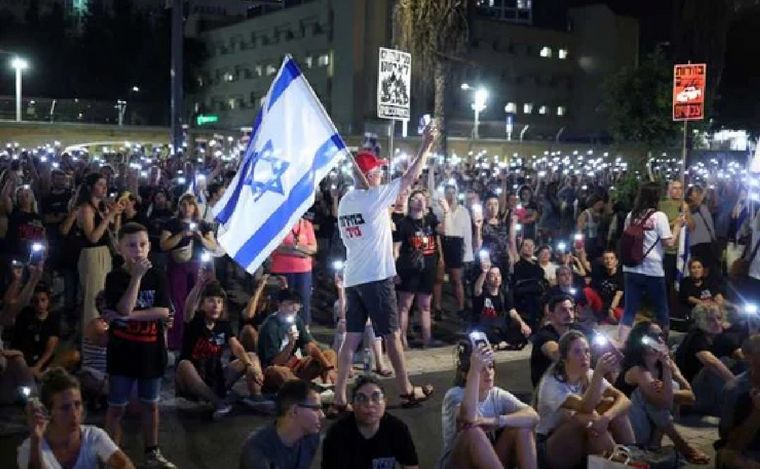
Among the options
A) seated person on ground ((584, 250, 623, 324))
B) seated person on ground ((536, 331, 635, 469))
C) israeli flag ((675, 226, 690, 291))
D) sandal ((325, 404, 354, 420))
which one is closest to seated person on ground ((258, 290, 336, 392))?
sandal ((325, 404, 354, 420))

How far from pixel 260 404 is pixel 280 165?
6.71 ft

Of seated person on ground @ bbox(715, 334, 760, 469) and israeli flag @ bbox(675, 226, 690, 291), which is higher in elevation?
israeli flag @ bbox(675, 226, 690, 291)

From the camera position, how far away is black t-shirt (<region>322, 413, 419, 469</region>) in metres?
4.52

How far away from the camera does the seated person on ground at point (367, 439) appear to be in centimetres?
451

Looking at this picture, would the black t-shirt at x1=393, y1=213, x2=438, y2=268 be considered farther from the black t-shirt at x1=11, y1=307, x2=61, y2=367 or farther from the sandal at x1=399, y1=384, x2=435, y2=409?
the black t-shirt at x1=11, y1=307, x2=61, y2=367

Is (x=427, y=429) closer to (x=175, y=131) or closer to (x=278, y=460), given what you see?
(x=278, y=460)

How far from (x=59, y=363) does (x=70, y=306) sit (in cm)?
277

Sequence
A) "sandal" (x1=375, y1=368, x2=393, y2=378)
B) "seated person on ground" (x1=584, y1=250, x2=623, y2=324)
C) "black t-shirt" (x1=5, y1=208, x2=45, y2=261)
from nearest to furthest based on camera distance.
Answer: "sandal" (x1=375, y1=368, x2=393, y2=378)
"black t-shirt" (x1=5, y1=208, x2=45, y2=261)
"seated person on ground" (x1=584, y1=250, x2=623, y2=324)

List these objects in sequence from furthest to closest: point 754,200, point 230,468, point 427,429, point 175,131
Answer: point 175,131 < point 754,200 < point 427,429 < point 230,468

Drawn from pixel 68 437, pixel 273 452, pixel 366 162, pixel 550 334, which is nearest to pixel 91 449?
pixel 68 437

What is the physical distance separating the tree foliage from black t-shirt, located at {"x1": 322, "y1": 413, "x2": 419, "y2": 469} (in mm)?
16837

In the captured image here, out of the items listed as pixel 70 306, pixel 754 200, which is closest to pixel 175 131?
pixel 70 306

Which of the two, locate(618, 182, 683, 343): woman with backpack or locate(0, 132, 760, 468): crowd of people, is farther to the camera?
locate(618, 182, 683, 343): woman with backpack

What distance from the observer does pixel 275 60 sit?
203ft
